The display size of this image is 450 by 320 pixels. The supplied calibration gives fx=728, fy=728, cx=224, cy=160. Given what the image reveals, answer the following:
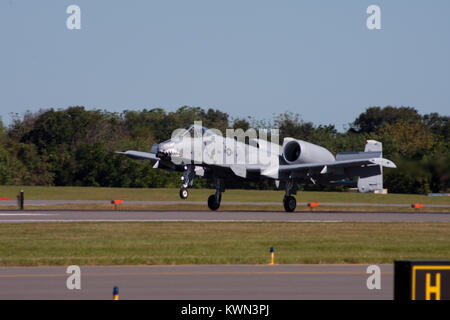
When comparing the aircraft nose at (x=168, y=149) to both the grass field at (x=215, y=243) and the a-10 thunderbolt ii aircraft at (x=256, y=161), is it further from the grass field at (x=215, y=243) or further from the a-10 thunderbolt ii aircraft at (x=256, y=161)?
the grass field at (x=215, y=243)

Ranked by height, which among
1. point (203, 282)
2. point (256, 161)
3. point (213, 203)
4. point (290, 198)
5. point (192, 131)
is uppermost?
point (192, 131)

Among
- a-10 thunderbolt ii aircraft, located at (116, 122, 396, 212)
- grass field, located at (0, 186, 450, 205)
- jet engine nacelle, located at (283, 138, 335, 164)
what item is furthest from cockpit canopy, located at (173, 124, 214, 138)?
grass field, located at (0, 186, 450, 205)

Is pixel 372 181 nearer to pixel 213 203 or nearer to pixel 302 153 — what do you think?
pixel 302 153

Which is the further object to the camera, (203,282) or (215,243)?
(215,243)

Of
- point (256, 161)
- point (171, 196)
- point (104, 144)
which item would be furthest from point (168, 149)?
point (104, 144)

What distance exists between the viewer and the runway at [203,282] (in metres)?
13.3

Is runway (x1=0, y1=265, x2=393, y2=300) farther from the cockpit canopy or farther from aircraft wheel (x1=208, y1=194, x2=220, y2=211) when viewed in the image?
aircraft wheel (x1=208, y1=194, x2=220, y2=211)

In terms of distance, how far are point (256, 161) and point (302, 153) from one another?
8.90 ft

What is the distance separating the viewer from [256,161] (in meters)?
41.6

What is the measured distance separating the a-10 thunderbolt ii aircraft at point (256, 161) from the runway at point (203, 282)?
19.4 metres

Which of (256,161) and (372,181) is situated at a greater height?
(256,161)

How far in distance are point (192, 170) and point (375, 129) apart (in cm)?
8758

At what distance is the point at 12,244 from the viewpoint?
76.1 feet
